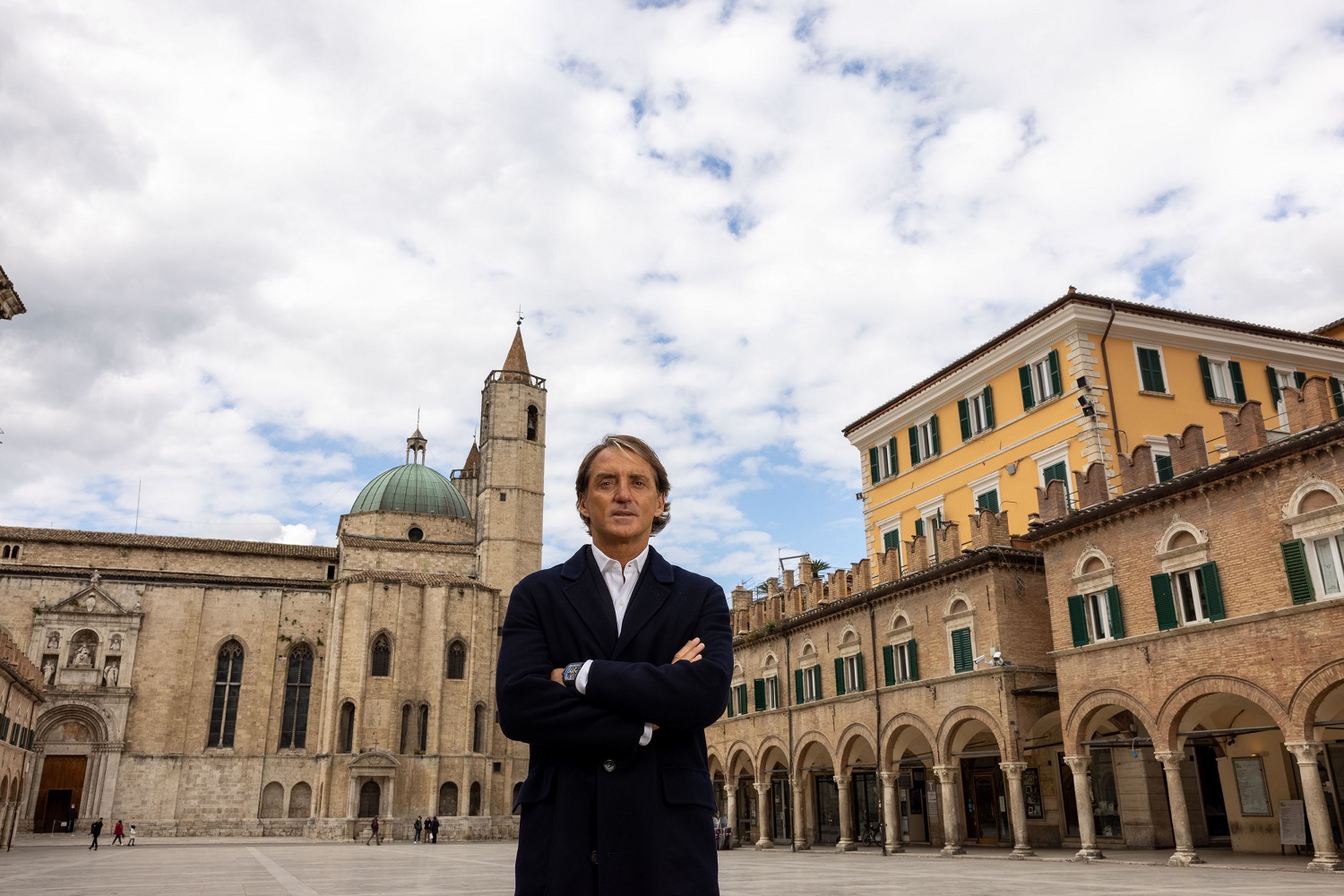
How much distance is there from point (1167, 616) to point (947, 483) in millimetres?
10761

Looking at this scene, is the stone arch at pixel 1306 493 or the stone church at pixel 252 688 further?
the stone church at pixel 252 688

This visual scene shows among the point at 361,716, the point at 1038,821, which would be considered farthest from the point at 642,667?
the point at 361,716

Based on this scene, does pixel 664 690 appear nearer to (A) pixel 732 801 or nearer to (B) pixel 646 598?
(B) pixel 646 598

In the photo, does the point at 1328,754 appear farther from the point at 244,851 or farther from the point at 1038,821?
the point at 244,851

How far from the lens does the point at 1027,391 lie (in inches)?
1121

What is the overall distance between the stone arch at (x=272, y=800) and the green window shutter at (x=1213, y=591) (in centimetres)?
4858

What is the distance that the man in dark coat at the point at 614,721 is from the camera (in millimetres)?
2926

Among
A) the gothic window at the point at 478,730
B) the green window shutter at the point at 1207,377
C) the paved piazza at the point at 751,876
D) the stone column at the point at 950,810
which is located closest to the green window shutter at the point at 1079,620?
the paved piazza at the point at 751,876

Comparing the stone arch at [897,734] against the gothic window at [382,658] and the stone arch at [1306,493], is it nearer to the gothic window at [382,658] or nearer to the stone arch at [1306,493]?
the stone arch at [1306,493]

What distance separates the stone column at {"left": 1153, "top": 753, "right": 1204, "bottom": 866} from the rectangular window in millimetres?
5943

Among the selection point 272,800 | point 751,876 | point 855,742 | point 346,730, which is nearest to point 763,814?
point 855,742

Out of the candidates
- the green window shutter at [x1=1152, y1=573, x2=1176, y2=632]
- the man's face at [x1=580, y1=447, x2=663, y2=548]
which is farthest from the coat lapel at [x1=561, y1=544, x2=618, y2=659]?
the green window shutter at [x1=1152, y1=573, x2=1176, y2=632]

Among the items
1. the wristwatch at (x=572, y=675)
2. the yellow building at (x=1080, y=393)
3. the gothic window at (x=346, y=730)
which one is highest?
the yellow building at (x=1080, y=393)

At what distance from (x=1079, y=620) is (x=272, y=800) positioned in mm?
45641
